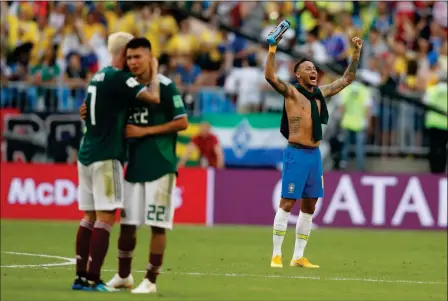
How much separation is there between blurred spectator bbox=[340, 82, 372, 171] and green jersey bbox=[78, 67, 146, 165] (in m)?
13.0

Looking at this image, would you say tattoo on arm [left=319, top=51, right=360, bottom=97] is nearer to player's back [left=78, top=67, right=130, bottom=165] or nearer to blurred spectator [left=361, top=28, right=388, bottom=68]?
player's back [left=78, top=67, right=130, bottom=165]

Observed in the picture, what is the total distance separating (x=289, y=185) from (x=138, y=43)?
4309 mm

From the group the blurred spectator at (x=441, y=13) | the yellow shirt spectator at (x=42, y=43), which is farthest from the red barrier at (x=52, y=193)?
the blurred spectator at (x=441, y=13)

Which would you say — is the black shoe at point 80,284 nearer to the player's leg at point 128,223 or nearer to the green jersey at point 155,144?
the player's leg at point 128,223

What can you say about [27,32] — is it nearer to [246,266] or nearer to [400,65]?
[400,65]

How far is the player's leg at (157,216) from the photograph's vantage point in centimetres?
1135

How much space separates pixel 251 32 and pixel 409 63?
3572mm

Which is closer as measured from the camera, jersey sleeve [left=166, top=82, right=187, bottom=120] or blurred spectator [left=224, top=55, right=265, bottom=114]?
jersey sleeve [left=166, top=82, right=187, bottom=120]

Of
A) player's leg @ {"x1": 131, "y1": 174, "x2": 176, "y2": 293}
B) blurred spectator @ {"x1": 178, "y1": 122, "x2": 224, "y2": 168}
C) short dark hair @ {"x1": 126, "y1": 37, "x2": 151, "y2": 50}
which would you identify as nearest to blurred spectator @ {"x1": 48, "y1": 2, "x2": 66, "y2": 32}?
blurred spectator @ {"x1": 178, "y1": 122, "x2": 224, "y2": 168}

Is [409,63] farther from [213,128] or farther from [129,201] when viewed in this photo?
[129,201]

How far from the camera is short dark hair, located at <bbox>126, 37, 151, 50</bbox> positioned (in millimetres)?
11289

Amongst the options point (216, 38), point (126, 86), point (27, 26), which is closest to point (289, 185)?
point (126, 86)

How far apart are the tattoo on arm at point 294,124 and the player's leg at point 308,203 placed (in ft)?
1.28

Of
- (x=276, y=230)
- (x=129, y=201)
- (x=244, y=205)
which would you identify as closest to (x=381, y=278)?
(x=276, y=230)
